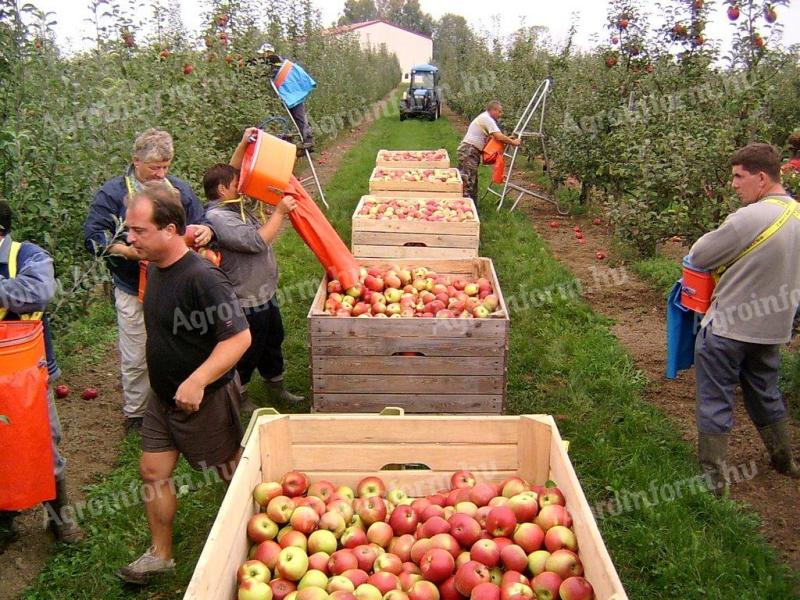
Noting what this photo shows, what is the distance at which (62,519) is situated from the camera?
3379mm

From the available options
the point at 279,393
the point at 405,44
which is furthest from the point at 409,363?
the point at 405,44

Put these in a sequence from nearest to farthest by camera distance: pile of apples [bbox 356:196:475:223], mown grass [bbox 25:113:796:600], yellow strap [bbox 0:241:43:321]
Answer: yellow strap [bbox 0:241:43:321] → mown grass [bbox 25:113:796:600] → pile of apples [bbox 356:196:475:223]

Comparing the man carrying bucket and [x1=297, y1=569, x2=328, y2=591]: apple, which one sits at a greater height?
the man carrying bucket

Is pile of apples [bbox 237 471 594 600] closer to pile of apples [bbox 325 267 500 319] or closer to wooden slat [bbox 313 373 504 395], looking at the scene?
wooden slat [bbox 313 373 504 395]

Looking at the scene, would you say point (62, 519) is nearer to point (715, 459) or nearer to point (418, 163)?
point (715, 459)

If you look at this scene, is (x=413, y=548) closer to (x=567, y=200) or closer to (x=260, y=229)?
(x=260, y=229)

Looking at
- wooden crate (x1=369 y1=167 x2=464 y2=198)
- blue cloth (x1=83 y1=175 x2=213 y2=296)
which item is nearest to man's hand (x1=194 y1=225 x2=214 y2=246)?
blue cloth (x1=83 y1=175 x2=213 y2=296)

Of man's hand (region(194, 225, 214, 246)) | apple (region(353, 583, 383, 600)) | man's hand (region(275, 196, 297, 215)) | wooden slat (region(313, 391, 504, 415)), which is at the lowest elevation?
wooden slat (region(313, 391, 504, 415))

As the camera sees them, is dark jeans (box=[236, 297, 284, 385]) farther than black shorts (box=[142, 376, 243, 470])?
Yes

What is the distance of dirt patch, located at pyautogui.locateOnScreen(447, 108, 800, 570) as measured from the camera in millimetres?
3707

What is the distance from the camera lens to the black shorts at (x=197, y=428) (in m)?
2.90

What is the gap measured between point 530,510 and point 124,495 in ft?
8.12

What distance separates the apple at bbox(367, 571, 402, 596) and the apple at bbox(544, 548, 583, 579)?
48 cm

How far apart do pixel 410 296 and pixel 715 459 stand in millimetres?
2145
